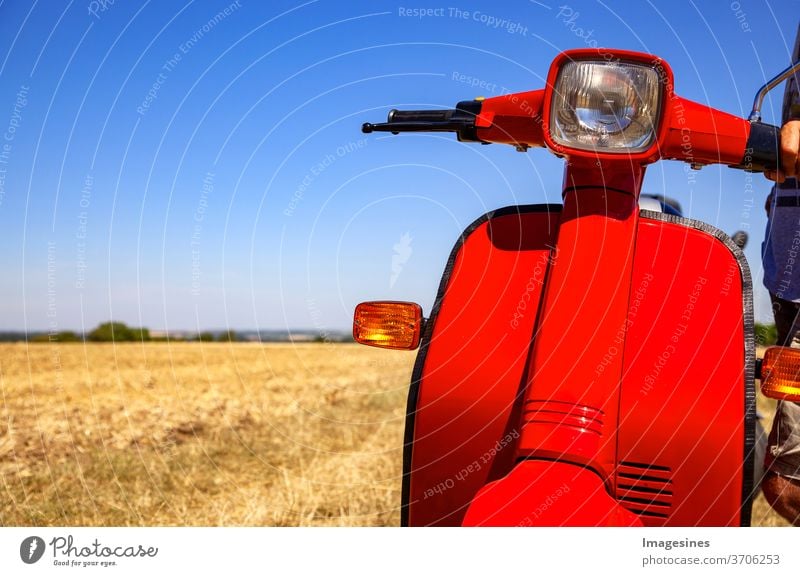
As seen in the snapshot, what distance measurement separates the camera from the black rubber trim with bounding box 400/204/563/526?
6.23 feet

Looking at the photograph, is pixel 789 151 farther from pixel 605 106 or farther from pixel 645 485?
pixel 645 485

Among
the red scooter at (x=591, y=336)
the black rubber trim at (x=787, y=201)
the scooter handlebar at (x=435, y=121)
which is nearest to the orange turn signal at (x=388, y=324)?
the red scooter at (x=591, y=336)

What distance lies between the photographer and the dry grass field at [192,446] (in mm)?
3209

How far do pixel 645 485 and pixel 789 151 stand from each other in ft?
2.69

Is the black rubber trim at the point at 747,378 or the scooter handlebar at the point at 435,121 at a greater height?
the scooter handlebar at the point at 435,121

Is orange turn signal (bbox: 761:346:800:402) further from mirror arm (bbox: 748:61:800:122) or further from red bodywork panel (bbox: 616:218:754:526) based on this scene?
mirror arm (bbox: 748:61:800:122)

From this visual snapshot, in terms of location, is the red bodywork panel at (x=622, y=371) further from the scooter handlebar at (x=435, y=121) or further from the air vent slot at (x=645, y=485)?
the scooter handlebar at (x=435, y=121)

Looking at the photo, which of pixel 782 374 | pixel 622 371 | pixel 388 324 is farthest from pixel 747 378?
pixel 388 324

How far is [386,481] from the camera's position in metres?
3.86

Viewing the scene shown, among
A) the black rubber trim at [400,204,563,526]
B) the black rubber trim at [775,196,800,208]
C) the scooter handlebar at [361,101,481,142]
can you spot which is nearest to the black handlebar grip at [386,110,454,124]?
the scooter handlebar at [361,101,481,142]

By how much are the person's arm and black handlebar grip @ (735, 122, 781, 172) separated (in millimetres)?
11
